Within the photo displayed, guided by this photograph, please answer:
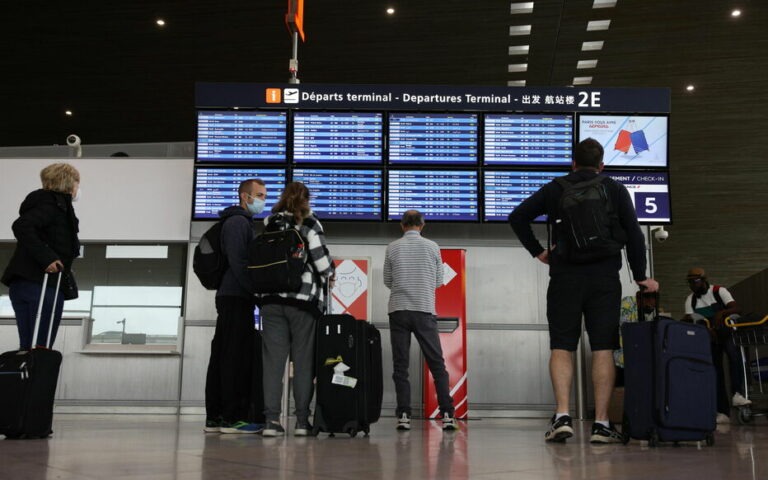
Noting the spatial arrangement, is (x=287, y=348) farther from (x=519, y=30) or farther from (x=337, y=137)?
(x=519, y=30)

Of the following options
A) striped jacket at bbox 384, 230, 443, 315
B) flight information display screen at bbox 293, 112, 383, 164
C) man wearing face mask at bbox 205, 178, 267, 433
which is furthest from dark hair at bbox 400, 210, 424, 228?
flight information display screen at bbox 293, 112, 383, 164

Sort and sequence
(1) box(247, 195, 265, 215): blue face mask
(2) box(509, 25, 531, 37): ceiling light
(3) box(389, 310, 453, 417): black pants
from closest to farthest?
(1) box(247, 195, 265, 215): blue face mask → (3) box(389, 310, 453, 417): black pants → (2) box(509, 25, 531, 37): ceiling light

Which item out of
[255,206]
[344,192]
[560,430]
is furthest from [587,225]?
[344,192]

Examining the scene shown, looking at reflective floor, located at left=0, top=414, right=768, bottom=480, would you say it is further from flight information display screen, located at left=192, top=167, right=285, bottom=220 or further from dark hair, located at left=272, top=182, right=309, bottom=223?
flight information display screen, located at left=192, top=167, right=285, bottom=220

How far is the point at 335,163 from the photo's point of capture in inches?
293

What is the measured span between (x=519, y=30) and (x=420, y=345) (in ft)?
27.5

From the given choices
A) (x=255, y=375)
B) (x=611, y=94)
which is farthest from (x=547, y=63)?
(x=255, y=375)

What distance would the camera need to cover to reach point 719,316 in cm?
748

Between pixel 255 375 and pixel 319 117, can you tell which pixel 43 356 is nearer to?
pixel 255 375

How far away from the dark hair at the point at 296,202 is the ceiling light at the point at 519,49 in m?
9.40

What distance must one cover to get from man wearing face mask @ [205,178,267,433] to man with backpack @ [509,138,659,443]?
186 centimetres

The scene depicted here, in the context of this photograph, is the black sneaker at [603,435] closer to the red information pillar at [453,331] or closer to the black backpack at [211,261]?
the black backpack at [211,261]

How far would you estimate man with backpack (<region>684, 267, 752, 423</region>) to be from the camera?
24.5 feet

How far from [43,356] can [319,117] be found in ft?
12.6
